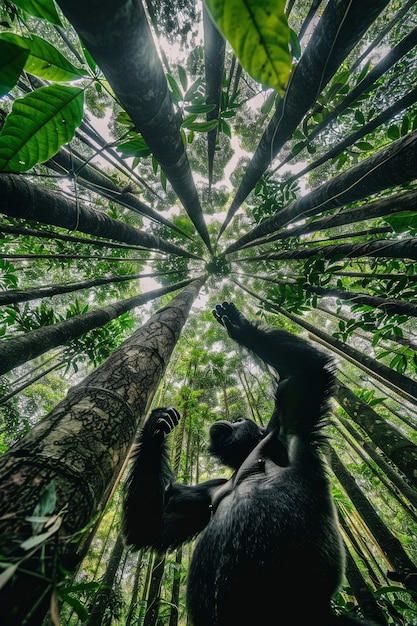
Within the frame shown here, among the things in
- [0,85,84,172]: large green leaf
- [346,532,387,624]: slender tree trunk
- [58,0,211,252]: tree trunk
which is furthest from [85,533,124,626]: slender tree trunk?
[58,0,211,252]: tree trunk

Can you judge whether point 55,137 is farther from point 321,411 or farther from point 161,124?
point 321,411

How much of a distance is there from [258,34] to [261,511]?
187cm

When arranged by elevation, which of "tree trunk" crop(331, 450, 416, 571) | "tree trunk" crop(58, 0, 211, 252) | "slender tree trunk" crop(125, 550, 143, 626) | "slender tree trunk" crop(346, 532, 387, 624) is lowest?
"slender tree trunk" crop(125, 550, 143, 626)

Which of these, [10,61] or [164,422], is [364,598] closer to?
[164,422]

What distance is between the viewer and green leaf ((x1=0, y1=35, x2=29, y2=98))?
23.7 inches

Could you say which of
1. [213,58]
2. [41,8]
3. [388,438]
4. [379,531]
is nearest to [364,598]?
[379,531]

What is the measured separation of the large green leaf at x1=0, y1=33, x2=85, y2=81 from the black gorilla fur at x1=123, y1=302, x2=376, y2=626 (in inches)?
75.7

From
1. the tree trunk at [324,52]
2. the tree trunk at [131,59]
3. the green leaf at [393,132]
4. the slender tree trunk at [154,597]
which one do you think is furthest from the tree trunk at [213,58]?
the slender tree trunk at [154,597]

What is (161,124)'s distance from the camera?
1198 millimetres

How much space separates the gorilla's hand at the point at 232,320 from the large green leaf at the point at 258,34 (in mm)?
2274

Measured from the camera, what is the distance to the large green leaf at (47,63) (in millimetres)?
867

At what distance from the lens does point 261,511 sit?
1.46 meters

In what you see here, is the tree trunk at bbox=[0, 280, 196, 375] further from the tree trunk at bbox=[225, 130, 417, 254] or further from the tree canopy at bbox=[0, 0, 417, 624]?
the tree trunk at bbox=[225, 130, 417, 254]

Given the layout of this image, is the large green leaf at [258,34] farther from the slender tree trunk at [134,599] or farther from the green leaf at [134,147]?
the slender tree trunk at [134,599]
